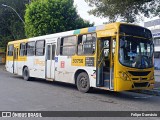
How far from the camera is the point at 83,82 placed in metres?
12.9

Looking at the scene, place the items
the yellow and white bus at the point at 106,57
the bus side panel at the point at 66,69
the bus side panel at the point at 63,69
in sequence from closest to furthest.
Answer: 1. the yellow and white bus at the point at 106,57
2. the bus side panel at the point at 66,69
3. the bus side panel at the point at 63,69

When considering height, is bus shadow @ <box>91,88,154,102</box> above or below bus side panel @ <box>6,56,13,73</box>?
below

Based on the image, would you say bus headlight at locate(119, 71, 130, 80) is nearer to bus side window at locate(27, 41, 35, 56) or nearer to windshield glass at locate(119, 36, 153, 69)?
windshield glass at locate(119, 36, 153, 69)

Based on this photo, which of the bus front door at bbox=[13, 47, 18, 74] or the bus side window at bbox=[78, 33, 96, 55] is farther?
the bus front door at bbox=[13, 47, 18, 74]

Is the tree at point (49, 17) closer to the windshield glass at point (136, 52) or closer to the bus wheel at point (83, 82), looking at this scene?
the bus wheel at point (83, 82)

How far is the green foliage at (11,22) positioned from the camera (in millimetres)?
40525

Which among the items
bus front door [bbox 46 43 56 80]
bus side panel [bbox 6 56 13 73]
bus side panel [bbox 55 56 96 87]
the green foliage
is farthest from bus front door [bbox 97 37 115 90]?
the green foliage

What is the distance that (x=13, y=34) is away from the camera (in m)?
41.0

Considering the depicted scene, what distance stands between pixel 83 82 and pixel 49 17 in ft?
47.1

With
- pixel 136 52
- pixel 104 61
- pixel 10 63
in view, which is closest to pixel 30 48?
pixel 10 63

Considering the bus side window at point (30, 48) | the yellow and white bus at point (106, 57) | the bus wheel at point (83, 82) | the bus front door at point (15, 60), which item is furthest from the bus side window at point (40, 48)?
the bus wheel at point (83, 82)

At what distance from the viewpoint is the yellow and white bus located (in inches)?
431

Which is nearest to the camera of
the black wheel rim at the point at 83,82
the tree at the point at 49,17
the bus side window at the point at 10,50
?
the black wheel rim at the point at 83,82

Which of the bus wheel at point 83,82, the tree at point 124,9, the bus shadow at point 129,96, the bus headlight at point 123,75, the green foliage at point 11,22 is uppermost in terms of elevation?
the green foliage at point 11,22
